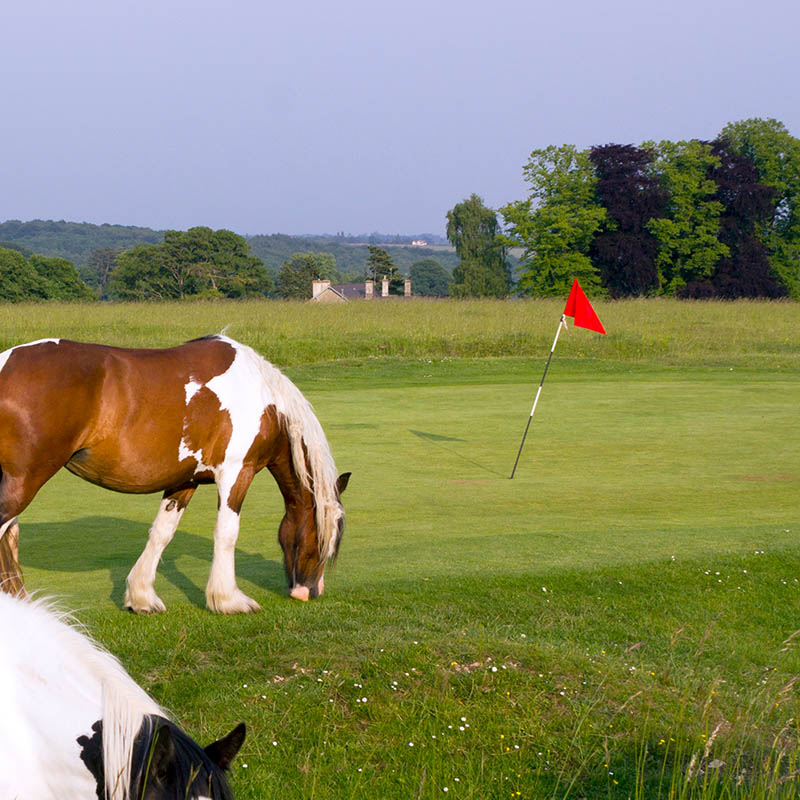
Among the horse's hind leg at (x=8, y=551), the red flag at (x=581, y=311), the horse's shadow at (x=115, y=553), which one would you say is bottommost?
the horse's shadow at (x=115, y=553)

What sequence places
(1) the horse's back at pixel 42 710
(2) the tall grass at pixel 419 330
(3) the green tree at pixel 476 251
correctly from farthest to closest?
(3) the green tree at pixel 476 251
(2) the tall grass at pixel 419 330
(1) the horse's back at pixel 42 710

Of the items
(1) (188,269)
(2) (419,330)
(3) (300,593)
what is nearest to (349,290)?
(1) (188,269)

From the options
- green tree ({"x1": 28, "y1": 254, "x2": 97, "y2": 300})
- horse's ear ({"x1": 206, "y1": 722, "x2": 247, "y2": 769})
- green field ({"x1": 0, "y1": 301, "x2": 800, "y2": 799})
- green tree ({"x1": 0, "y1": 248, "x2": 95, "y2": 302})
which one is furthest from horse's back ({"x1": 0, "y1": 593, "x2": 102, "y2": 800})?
green tree ({"x1": 28, "y1": 254, "x2": 97, "y2": 300})

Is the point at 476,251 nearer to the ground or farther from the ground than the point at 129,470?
farther from the ground

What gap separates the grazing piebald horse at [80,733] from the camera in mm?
2359

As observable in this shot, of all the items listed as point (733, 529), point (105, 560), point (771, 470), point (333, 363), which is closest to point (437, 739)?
point (105, 560)

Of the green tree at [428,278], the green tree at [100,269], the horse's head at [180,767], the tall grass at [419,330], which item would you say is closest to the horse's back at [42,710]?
the horse's head at [180,767]

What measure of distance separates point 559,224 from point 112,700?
5487cm

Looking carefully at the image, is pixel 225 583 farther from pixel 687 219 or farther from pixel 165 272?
pixel 165 272

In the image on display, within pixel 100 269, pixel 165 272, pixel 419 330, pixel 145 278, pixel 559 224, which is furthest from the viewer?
pixel 100 269

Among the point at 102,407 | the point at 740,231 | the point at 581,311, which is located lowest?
the point at 102,407

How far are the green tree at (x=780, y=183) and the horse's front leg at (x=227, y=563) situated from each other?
193 feet

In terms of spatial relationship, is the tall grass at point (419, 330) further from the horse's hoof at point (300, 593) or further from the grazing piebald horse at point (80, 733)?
the grazing piebald horse at point (80, 733)

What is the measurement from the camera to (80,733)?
260cm
